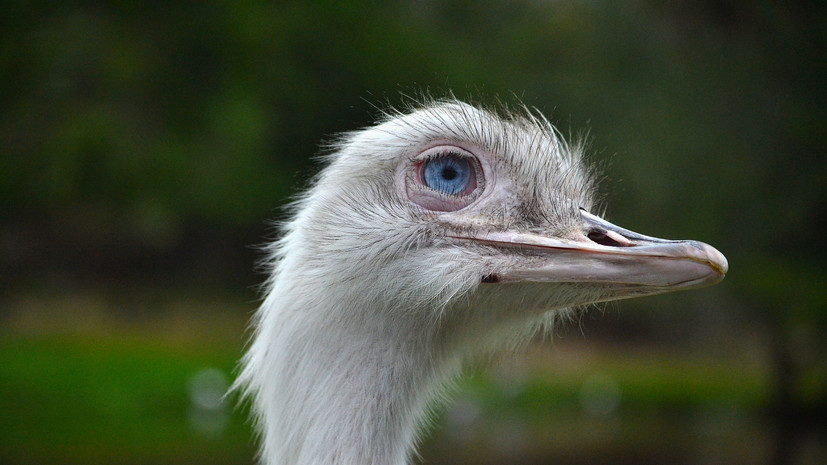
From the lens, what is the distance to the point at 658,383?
54.7 feet

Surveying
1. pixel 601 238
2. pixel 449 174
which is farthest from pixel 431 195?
pixel 601 238

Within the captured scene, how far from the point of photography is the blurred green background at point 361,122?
12320 millimetres

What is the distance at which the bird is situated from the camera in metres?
2.52

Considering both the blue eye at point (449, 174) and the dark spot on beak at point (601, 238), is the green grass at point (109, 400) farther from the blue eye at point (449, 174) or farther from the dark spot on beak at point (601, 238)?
the dark spot on beak at point (601, 238)

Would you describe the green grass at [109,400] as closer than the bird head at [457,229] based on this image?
No

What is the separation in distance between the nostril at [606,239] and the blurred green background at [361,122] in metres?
8.04

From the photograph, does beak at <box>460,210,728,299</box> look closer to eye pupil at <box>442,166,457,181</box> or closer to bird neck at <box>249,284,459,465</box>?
eye pupil at <box>442,166,457,181</box>

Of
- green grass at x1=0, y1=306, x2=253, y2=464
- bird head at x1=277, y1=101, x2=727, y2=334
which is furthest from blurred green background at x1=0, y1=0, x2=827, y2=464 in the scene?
bird head at x1=277, y1=101, x2=727, y2=334

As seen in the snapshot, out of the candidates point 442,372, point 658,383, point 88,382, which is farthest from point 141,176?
point 442,372

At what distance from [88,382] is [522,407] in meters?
6.20

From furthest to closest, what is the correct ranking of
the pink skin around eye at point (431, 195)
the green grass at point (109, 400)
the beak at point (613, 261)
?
the green grass at point (109, 400), the pink skin around eye at point (431, 195), the beak at point (613, 261)

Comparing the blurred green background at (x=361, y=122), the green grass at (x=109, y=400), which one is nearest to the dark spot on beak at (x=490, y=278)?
the green grass at (x=109, y=400)

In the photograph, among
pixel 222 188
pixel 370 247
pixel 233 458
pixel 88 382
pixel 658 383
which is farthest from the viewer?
pixel 658 383

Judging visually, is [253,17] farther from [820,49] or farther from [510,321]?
[510,321]
